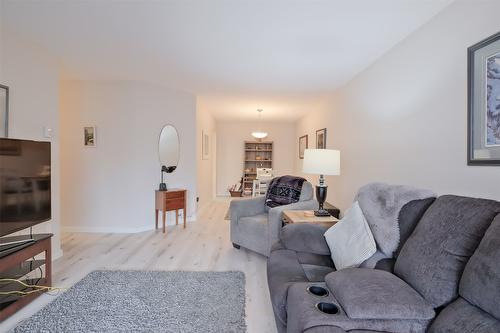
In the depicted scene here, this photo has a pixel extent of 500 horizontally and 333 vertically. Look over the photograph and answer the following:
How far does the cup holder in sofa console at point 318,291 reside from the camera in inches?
50.5

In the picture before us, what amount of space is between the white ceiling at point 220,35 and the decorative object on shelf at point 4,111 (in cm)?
58

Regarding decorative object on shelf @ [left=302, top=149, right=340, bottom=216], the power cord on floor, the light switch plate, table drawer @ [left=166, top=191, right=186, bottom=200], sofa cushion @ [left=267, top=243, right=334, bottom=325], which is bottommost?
the power cord on floor

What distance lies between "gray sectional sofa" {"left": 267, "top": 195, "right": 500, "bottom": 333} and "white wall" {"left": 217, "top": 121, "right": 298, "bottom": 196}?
21.6 feet

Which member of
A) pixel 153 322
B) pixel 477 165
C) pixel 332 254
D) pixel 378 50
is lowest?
pixel 153 322

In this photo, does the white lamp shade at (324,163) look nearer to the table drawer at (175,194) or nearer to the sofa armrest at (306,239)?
the sofa armrest at (306,239)

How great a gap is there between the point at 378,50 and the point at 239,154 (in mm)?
5662

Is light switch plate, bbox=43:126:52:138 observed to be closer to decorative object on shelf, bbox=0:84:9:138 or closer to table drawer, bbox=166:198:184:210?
decorative object on shelf, bbox=0:84:9:138

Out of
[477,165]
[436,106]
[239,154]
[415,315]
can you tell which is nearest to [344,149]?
[436,106]

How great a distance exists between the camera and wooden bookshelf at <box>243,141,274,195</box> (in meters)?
7.92

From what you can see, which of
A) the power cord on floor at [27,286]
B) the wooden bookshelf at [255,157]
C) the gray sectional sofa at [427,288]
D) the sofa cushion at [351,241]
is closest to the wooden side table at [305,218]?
the sofa cushion at [351,241]

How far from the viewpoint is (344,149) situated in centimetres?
374

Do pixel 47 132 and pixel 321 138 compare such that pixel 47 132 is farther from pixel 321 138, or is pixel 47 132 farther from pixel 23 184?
pixel 321 138

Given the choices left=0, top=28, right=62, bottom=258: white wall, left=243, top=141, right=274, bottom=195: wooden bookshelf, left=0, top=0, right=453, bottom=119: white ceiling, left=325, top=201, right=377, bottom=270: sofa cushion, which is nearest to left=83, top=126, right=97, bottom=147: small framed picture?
left=0, top=0, right=453, bottom=119: white ceiling

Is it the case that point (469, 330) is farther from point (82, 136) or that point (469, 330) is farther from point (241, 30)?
point (82, 136)
